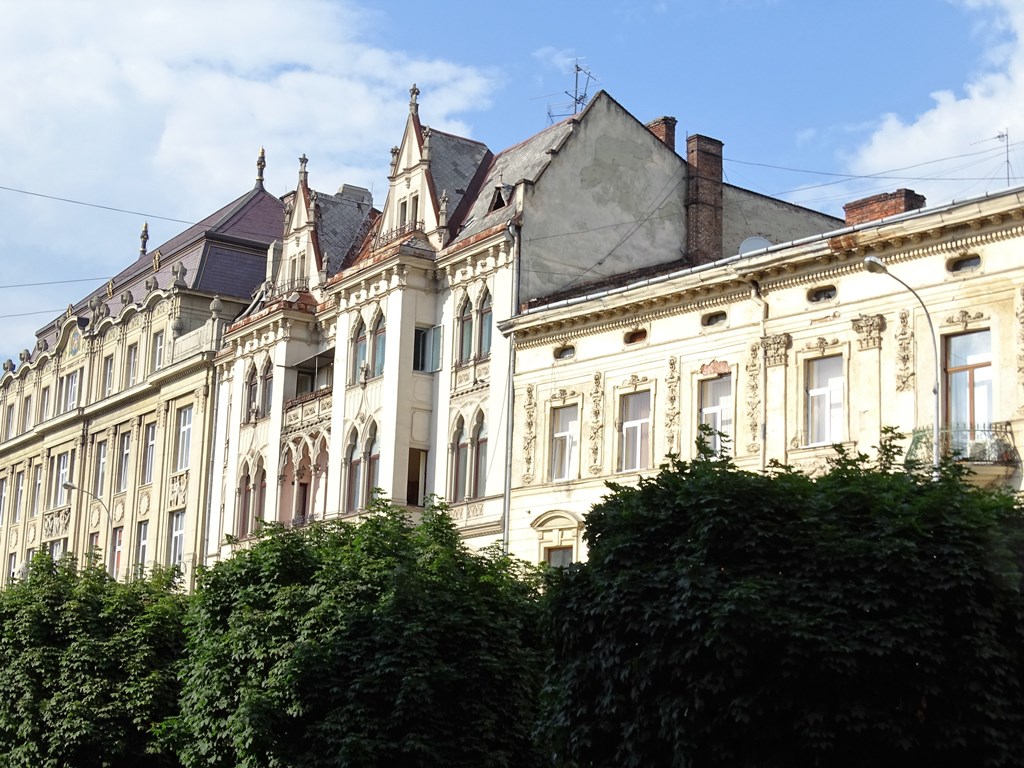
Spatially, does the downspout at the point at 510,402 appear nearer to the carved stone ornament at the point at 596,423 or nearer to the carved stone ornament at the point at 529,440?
the carved stone ornament at the point at 529,440

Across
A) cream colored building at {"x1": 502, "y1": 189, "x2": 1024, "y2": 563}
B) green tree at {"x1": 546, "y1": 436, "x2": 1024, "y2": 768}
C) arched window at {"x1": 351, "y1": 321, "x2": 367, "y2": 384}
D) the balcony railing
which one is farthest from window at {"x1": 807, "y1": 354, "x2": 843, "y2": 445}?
arched window at {"x1": 351, "y1": 321, "x2": 367, "y2": 384}

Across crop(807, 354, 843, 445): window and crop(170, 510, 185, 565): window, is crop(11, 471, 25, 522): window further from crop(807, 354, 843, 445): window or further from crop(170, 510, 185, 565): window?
crop(807, 354, 843, 445): window

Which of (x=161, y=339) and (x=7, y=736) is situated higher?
(x=161, y=339)

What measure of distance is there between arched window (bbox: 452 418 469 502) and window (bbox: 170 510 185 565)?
55.1 feet

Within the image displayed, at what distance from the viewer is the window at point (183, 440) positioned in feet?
189

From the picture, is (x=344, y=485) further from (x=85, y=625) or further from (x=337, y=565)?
(x=337, y=565)

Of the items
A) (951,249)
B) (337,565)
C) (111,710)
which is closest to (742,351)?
(951,249)

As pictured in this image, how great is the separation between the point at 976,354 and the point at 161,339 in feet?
120

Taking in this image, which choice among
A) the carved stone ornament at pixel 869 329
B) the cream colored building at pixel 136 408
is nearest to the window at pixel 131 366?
the cream colored building at pixel 136 408

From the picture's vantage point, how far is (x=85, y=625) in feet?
130

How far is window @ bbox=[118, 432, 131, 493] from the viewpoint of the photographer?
6209cm

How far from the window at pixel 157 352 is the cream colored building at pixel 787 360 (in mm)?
23231

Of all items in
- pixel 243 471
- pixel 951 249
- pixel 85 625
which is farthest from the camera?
pixel 243 471

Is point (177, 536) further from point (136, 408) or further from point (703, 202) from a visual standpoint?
point (703, 202)
